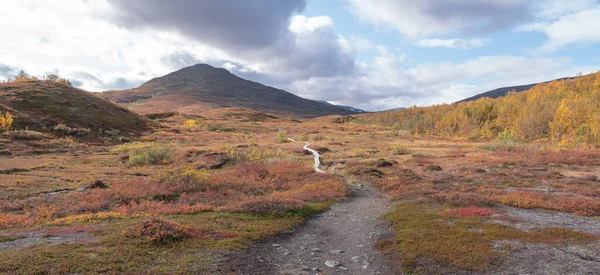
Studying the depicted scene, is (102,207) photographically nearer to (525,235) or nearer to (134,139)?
(525,235)

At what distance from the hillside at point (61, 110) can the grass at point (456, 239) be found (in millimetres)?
78234

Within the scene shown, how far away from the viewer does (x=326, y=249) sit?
1393cm

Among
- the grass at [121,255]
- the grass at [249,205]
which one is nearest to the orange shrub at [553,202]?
the grass at [249,205]

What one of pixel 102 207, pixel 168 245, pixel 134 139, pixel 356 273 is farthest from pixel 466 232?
pixel 134 139

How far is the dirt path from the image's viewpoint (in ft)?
37.0

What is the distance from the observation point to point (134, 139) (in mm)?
75000

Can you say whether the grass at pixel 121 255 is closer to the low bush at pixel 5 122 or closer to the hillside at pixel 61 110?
the low bush at pixel 5 122

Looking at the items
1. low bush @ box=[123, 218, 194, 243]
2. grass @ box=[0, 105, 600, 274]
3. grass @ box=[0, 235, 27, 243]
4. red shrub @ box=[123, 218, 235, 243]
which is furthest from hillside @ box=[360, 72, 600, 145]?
grass @ box=[0, 235, 27, 243]

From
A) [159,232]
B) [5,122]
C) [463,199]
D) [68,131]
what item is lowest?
[463,199]

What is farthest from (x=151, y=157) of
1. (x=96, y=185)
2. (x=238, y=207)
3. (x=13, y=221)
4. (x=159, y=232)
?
(x=159, y=232)

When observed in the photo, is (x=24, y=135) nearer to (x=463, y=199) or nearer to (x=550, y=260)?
(x=463, y=199)

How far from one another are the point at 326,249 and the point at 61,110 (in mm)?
90239

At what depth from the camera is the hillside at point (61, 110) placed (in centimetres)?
6875

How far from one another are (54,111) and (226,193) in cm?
7528
